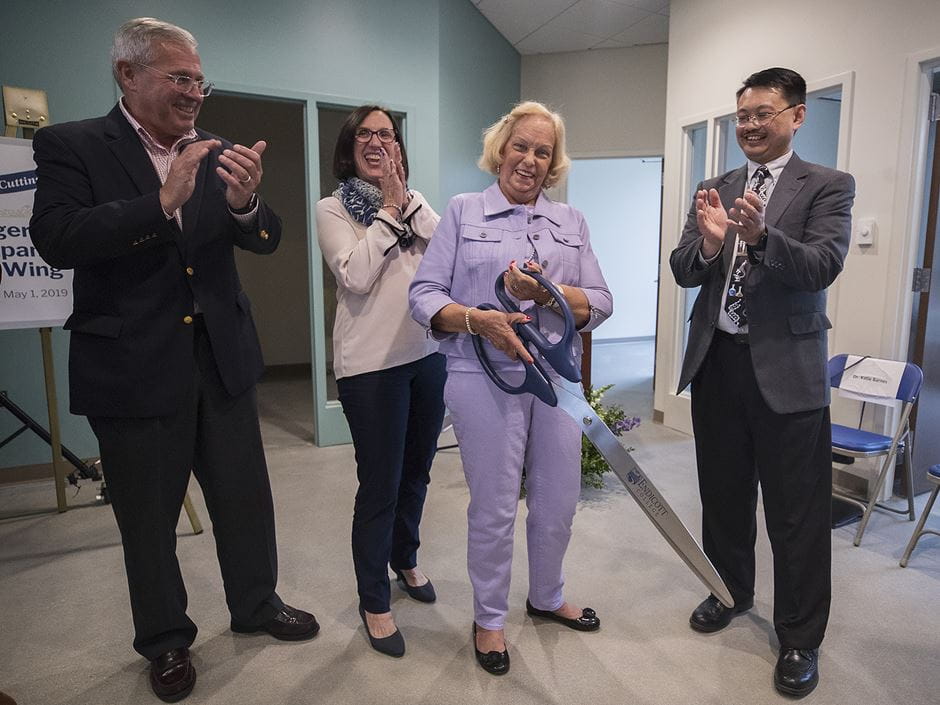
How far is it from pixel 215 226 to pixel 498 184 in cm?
77

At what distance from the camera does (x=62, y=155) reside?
1521 mm

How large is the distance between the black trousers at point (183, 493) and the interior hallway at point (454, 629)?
0.67 feet

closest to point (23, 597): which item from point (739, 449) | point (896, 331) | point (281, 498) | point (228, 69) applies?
point (281, 498)

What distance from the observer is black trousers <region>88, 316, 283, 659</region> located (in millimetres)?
1679

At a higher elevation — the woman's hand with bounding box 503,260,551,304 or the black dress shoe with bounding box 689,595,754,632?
the woman's hand with bounding box 503,260,551,304

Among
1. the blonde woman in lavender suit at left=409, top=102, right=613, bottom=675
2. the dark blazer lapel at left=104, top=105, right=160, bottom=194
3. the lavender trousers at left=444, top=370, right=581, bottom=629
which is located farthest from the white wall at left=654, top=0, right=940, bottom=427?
the dark blazer lapel at left=104, top=105, right=160, bottom=194

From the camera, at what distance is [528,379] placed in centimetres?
153

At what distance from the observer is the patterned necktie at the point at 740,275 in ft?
5.87

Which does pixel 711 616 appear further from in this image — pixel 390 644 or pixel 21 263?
pixel 21 263

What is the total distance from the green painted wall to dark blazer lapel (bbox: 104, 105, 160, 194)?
2139 millimetres

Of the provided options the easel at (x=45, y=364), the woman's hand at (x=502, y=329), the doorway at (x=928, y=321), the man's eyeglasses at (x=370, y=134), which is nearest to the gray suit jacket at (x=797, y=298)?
the woman's hand at (x=502, y=329)

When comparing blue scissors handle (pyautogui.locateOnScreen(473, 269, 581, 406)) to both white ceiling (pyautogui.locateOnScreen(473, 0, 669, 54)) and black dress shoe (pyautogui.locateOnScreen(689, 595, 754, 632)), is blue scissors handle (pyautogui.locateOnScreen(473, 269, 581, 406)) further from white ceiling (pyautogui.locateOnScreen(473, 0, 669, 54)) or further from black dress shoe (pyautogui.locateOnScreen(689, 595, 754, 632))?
white ceiling (pyautogui.locateOnScreen(473, 0, 669, 54))

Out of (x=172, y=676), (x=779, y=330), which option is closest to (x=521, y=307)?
(x=779, y=330)

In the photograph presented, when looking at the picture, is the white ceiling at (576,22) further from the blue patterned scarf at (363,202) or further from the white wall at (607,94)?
the blue patterned scarf at (363,202)
